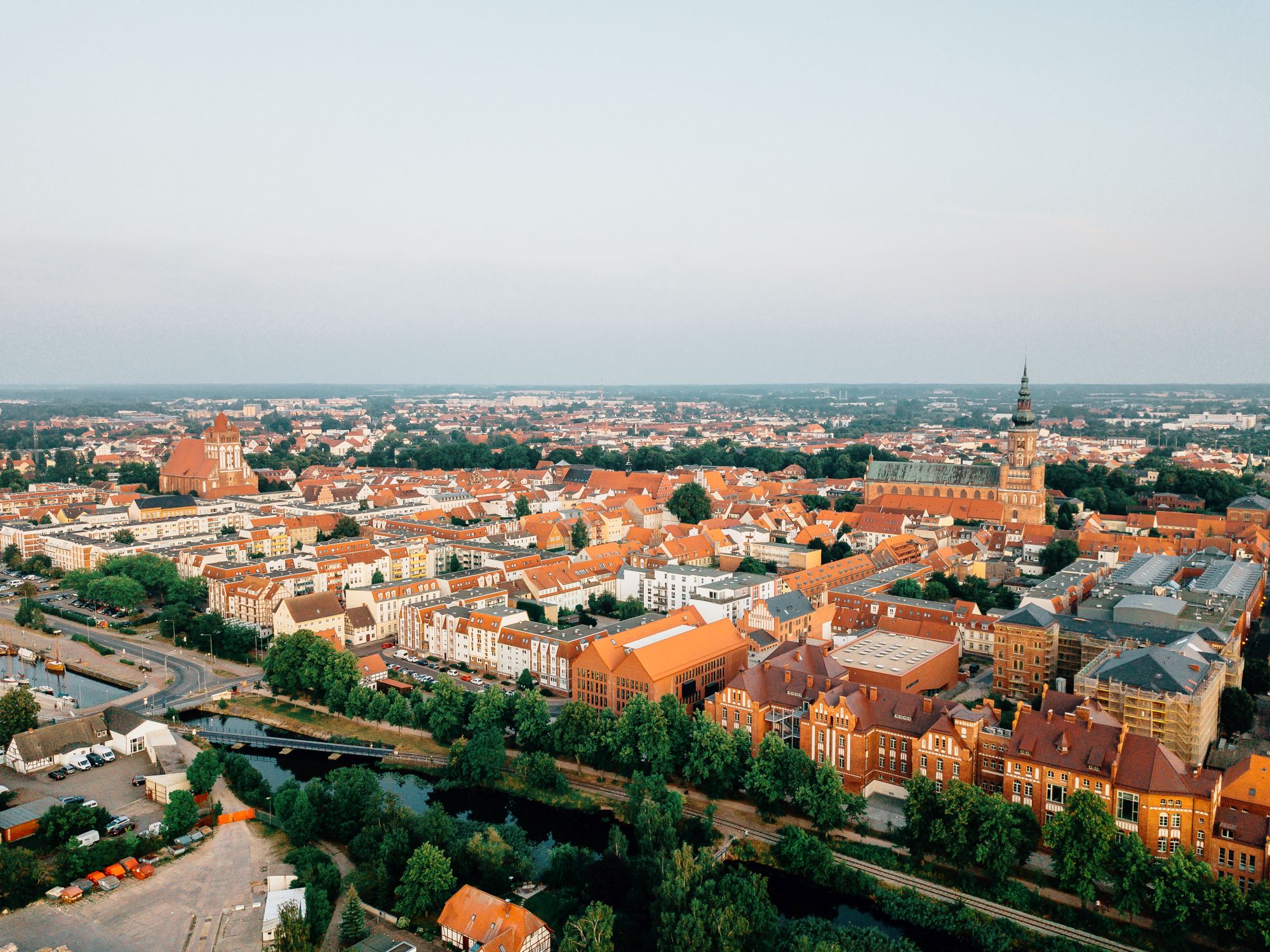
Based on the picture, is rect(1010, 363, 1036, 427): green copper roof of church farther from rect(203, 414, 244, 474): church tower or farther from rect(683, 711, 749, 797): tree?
rect(203, 414, 244, 474): church tower

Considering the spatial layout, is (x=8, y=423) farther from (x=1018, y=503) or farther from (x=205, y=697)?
(x=1018, y=503)

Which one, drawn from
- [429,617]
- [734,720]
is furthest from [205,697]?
[734,720]

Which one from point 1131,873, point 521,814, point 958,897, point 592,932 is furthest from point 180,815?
point 1131,873

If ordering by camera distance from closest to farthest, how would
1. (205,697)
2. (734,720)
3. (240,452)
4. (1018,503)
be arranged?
(734,720) < (205,697) < (1018,503) < (240,452)

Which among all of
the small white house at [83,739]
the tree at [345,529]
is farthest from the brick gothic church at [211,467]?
the small white house at [83,739]

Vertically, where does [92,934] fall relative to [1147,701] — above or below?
below
